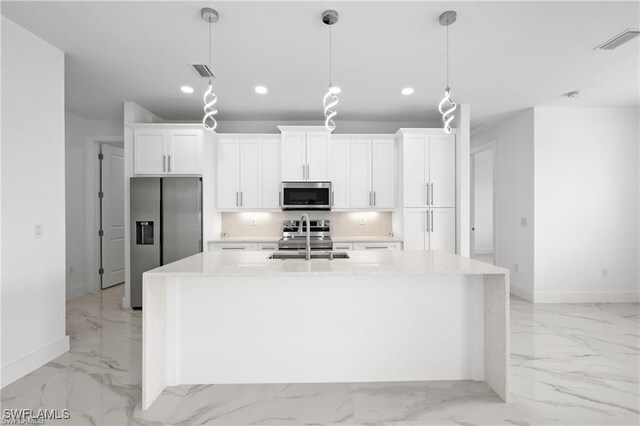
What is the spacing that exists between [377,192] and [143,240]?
331 cm

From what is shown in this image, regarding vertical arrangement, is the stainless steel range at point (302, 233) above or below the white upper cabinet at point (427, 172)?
below

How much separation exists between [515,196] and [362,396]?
13.9ft

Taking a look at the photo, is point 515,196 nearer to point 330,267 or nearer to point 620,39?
point 620,39

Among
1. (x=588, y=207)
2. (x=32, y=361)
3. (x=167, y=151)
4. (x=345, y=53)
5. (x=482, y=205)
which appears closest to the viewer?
(x=32, y=361)

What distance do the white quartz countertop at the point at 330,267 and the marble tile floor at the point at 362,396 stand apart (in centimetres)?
89

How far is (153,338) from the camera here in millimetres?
2234

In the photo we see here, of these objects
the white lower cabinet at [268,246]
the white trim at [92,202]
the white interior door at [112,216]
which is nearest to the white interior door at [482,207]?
the white lower cabinet at [268,246]

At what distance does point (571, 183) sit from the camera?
4816 millimetres

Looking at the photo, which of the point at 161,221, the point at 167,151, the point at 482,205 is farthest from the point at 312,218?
the point at 482,205

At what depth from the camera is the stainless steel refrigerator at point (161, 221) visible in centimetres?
446

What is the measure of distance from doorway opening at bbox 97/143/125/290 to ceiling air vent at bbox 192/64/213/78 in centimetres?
308

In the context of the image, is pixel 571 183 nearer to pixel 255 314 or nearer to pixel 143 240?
pixel 255 314

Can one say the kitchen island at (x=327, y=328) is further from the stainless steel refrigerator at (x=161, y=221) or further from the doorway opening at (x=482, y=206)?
the doorway opening at (x=482, y=206)

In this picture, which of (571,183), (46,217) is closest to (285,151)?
(46,217)
